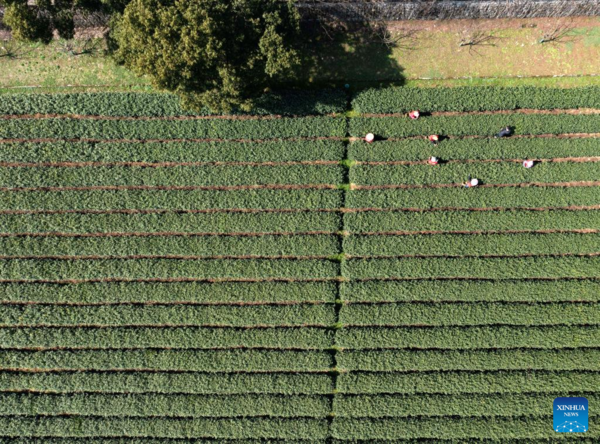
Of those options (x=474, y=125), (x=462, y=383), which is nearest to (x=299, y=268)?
(x=462, y=383)

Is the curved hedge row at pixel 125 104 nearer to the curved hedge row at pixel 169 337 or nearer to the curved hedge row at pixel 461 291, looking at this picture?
the curved hedge row at pixel 461 291

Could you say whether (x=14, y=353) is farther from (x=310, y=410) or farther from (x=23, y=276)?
(x=310, y=410)

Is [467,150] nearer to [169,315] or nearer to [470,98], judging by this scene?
[470,98]

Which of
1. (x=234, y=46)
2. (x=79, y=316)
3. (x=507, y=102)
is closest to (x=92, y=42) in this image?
(x=234, y=46)

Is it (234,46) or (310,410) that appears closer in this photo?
(234,46)

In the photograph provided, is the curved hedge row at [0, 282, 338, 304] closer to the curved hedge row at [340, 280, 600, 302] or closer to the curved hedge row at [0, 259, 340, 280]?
the curved hedge row at [0, 259, 340, 280]

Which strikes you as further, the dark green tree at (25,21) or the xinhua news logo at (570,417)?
the xinhua news logo at (570,417)

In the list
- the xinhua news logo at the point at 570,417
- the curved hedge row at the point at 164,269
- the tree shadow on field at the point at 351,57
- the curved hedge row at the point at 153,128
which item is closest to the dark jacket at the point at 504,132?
the tree shadow on field at the point at 351,57
